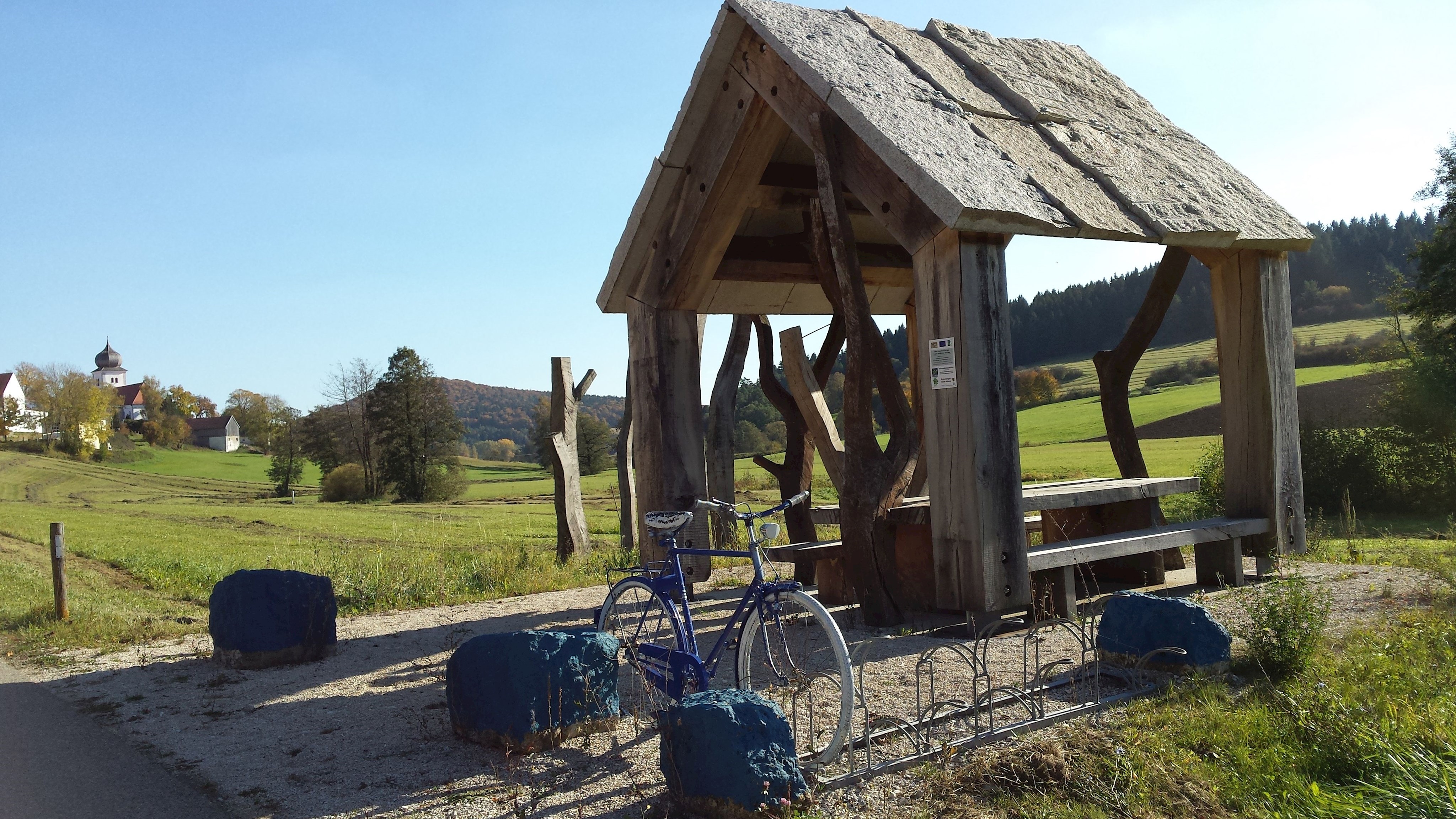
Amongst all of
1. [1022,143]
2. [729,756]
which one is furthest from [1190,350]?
[729,756]

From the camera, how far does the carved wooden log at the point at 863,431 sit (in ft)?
21.9

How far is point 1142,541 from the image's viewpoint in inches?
287

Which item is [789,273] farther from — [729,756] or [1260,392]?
[729,756]

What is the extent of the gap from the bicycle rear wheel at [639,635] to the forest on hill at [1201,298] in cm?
6635

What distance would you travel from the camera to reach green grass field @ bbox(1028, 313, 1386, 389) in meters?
59.7

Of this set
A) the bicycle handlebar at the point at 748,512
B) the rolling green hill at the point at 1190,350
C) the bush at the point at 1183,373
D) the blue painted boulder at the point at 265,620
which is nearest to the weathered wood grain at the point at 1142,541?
the bicycle handlebar at the point at 748,512

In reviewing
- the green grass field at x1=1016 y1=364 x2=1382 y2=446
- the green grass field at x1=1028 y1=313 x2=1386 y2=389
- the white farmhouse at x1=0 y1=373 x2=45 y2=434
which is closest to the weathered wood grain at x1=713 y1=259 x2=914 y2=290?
the green grass field at x1=1016 y1=364 x2=1382 y2=446

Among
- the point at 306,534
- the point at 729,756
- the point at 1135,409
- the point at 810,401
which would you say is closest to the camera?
the point at 729,756

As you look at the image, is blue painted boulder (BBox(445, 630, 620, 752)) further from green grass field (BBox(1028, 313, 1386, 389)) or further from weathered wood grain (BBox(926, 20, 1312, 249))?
green grass field (BBox(1028, 313, 1386, 389))

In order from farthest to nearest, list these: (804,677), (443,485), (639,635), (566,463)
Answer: (443,485) < (566,463) < (639,635) < (804,677)

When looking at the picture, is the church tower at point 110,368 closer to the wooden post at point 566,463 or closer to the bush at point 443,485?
the bush at point 443,485

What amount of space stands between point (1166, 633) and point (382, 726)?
4.32m

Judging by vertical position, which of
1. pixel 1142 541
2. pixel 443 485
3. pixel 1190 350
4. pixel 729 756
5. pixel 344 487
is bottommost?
pixel 443 485

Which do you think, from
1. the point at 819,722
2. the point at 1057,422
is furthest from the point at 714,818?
the point at 1057,422
